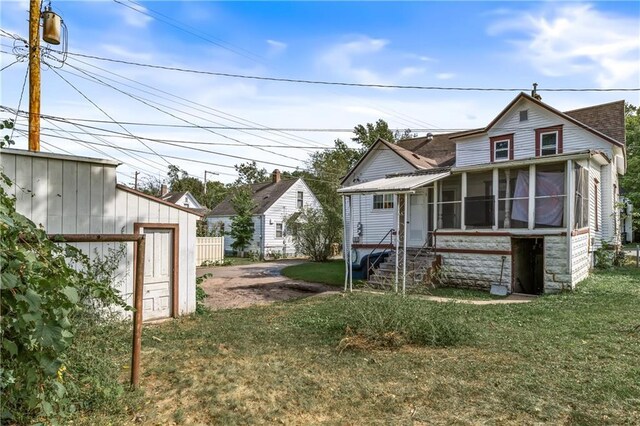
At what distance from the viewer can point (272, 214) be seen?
30.4m

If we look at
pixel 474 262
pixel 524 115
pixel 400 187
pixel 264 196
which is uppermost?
pixel 524 115

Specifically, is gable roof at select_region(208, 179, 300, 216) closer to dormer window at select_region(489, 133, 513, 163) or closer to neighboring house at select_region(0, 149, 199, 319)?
dormer window at select_region(489, 133, 513, 163)

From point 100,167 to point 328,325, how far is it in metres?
5.28

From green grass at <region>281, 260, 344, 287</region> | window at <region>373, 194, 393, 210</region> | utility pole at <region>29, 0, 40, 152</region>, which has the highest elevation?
utility pole at <region>29, 0, 40, 152</region>

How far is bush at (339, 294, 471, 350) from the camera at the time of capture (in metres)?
6.25

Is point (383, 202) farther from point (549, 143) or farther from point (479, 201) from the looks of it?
point (549, 143)

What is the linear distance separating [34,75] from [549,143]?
1857cm

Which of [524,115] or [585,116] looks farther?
[585,116]

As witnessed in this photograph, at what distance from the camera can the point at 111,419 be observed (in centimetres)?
362

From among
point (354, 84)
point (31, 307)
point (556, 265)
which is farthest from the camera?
point (354, 84)

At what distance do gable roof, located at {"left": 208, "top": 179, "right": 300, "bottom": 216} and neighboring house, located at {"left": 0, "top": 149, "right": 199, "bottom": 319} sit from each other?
2108 centimetres

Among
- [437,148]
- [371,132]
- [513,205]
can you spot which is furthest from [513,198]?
[371,132]

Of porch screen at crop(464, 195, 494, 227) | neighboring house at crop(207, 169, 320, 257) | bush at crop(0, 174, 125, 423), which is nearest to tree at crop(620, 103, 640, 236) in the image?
porch screen at crop(464, 195, 494, 227)

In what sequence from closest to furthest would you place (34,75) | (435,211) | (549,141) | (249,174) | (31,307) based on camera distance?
(31,307)
(34,75)
(435,211)
(549,141)
(249,174)
